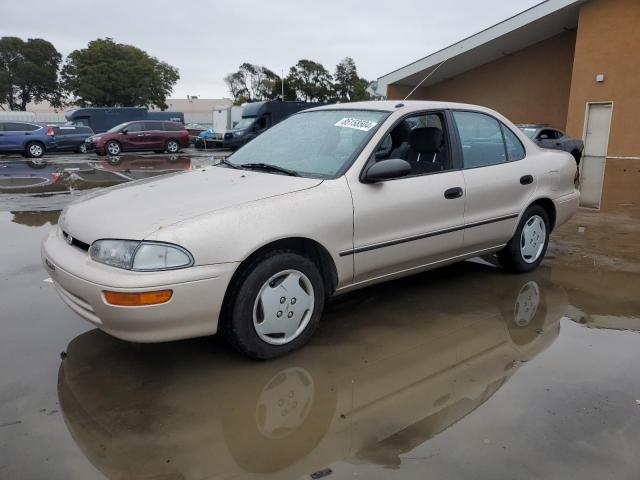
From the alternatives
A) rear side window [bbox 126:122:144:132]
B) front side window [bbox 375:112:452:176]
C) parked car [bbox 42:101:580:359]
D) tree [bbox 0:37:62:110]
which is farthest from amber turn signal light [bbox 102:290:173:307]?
tree [bbox 0:37:62:110]

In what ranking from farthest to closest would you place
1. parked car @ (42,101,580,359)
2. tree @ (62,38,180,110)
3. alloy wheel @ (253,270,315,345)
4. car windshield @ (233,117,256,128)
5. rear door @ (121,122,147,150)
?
tree @ (62,38,180,110) → car windshield @ (233,117,256,128) → rear door @ (121,122,147,150) → alloy wheel @ (253,270,315,345) → parked car @ (42,101,580,359)

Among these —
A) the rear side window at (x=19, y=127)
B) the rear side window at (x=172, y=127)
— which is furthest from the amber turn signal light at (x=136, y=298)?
the rear side window at (x=172, y=127)

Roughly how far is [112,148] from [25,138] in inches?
118

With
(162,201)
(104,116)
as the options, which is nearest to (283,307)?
(162,201)

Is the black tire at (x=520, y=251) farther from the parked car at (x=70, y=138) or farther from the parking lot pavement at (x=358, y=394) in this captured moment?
the parked car at (x=70, y=138)

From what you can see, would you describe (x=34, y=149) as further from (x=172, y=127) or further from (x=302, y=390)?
(x=302, y=390)

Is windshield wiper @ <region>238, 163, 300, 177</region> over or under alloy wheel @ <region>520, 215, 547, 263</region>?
over

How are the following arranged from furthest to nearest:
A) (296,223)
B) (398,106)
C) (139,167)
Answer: (139,167) → (398,106) → (296,223)

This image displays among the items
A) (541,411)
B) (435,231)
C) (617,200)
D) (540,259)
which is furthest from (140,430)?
(617,200)

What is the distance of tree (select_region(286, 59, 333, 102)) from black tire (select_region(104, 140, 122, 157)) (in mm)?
44783

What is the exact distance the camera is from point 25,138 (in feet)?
64.6

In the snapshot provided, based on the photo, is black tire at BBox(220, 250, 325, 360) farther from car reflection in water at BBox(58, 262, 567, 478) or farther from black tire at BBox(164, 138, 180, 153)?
black tire at BBox(164, 138, 180, 153)

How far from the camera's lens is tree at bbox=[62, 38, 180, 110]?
50.8m

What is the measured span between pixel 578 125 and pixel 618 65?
2523 mm
